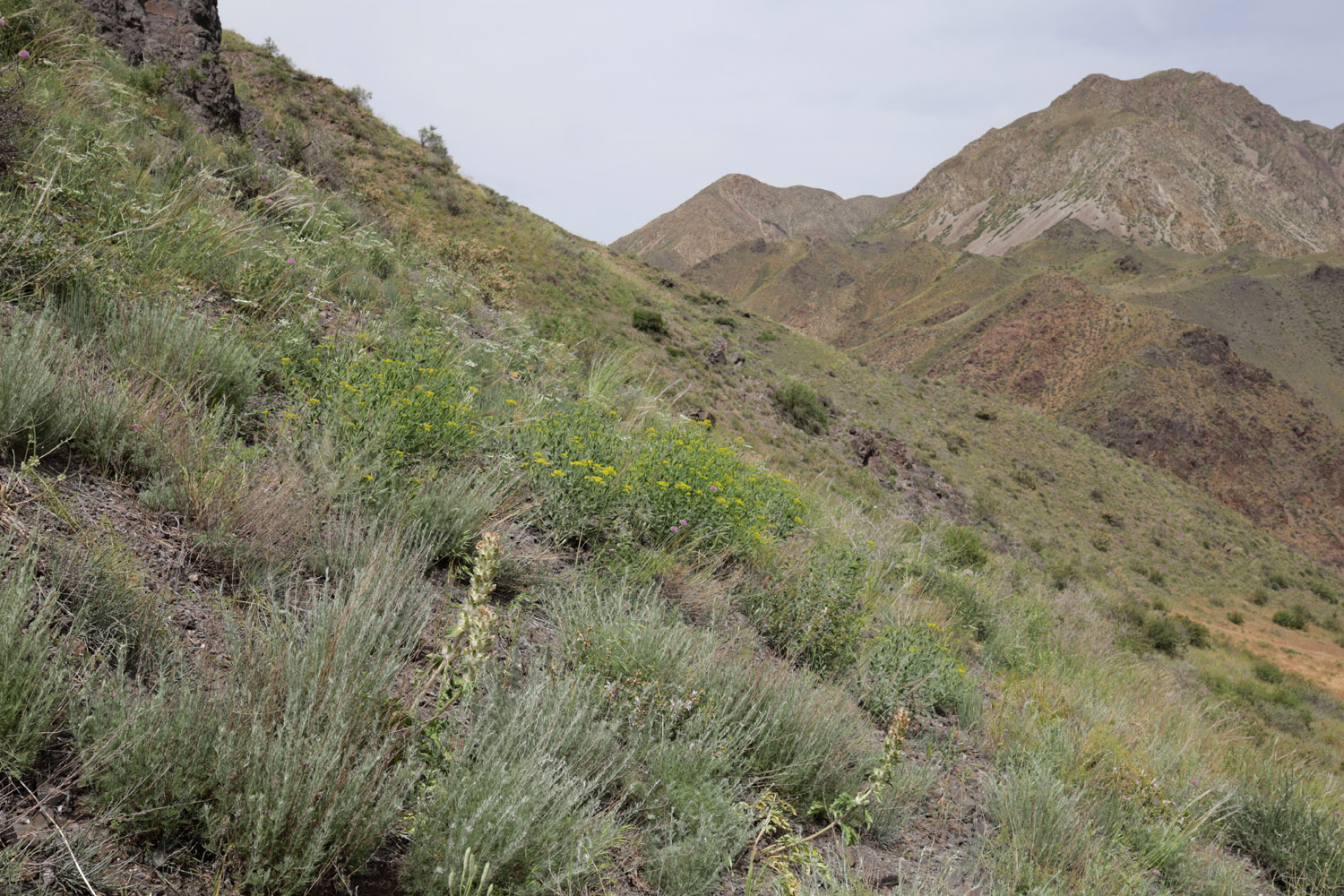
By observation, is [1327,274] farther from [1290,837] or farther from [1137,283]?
[1290,837]

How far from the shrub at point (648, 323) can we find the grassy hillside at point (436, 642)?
12.8 m

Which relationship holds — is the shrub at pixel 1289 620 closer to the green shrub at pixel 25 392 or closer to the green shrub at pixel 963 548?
the green shrub at pixel 963 548

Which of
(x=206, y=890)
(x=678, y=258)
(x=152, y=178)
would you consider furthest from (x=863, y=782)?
(x=678, y=258)

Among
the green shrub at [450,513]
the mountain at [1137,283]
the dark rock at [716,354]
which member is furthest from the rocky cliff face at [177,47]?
the mountain at [1137,283]

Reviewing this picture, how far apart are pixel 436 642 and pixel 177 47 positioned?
11982 millimetres

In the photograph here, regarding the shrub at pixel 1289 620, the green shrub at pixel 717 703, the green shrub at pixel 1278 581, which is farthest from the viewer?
the green shrub at pixel 1278 581

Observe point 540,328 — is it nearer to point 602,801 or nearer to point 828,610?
point 828,610

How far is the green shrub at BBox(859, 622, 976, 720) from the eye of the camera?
3.46m

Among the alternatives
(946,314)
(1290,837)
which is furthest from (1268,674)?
(946,314)

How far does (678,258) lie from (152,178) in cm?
18799

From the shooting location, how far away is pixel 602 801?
1.98 meters

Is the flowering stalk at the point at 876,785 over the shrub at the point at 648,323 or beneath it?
beneath

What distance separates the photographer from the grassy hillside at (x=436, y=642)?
52.7 inches

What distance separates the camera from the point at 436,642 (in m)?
2.22
